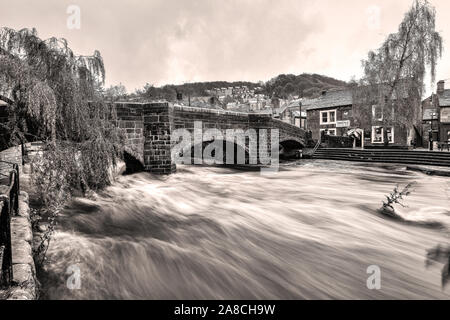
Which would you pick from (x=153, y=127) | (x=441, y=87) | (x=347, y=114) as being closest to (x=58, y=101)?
(x=153, y=127)

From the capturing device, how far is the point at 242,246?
485 centimetres

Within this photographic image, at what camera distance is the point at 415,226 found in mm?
5758

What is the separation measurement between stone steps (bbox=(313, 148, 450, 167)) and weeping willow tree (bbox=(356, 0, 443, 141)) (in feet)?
13.2

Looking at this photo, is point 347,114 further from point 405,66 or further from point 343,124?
point 405,66

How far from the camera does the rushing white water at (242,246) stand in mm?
3514

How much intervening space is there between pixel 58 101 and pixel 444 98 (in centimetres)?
4676

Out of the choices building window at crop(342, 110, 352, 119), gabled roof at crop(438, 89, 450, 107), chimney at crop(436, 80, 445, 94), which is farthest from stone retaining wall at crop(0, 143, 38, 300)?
chimney at crop(436, 80, 445, 94)

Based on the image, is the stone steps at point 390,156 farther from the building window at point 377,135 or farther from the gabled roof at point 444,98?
the gabled roof at point 444,98

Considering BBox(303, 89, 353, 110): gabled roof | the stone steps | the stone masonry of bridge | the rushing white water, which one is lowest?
the rushing white water

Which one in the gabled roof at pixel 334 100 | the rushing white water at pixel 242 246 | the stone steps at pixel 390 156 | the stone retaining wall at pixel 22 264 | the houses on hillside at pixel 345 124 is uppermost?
the gabled roof at pixel 334 100

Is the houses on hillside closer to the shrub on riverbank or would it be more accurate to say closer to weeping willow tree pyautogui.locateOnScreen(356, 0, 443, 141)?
weeping willow tree pyautogui.locateOnScreen(356, 0, 443, 141)

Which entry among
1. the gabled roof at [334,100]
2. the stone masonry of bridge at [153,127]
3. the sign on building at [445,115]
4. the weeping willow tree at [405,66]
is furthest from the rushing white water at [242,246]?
the sign on building at [445,115]

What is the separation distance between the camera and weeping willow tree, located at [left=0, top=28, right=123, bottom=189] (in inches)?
214

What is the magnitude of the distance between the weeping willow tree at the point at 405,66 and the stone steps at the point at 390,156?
402 cm
